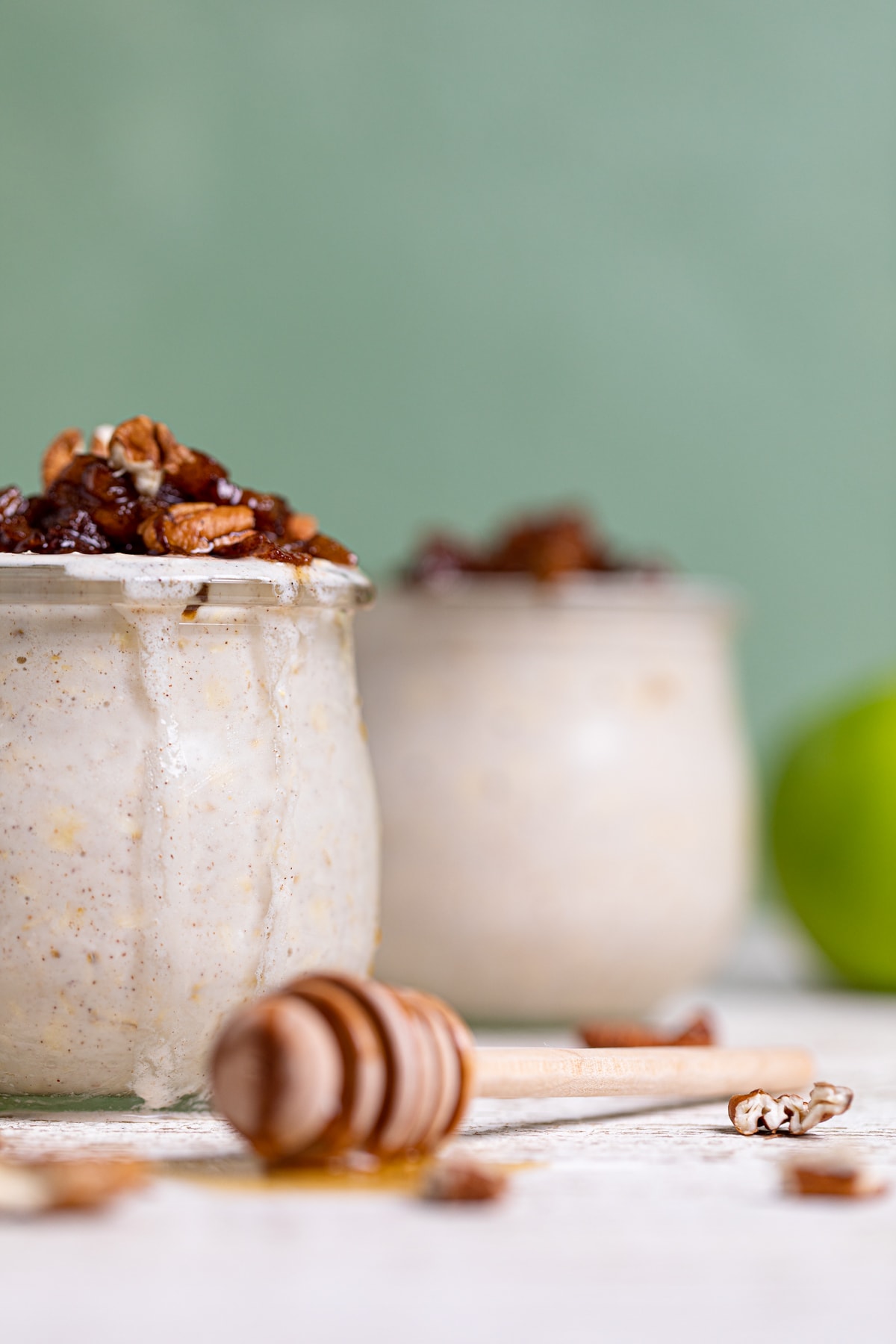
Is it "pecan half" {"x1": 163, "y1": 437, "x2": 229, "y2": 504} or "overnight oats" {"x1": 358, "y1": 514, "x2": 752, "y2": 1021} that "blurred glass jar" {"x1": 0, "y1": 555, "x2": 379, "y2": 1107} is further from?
"overnight oats" {"x1": 358, "y1": 514, "x2": 752, "y2": 1021}

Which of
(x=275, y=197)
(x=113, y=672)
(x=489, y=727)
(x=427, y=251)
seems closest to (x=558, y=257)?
(x=427, y=251)

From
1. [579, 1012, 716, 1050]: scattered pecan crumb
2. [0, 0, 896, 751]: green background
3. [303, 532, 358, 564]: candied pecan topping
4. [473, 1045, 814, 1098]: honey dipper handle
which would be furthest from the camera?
[0, 0, 896, 751]: green background

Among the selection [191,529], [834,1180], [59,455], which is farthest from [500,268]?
[834,1180]

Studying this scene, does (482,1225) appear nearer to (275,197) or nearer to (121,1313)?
(121,1313)

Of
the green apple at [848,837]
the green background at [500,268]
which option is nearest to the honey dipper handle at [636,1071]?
the green apple at [848,837]

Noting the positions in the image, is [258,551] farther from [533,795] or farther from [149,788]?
[533,795]

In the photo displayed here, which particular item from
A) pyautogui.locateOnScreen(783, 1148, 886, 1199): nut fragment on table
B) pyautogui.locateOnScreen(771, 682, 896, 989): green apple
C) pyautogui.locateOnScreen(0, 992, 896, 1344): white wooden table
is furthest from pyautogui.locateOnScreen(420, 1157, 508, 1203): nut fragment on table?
pyautogui.locateOnScreen(771, 682, 896, 989): green apple
